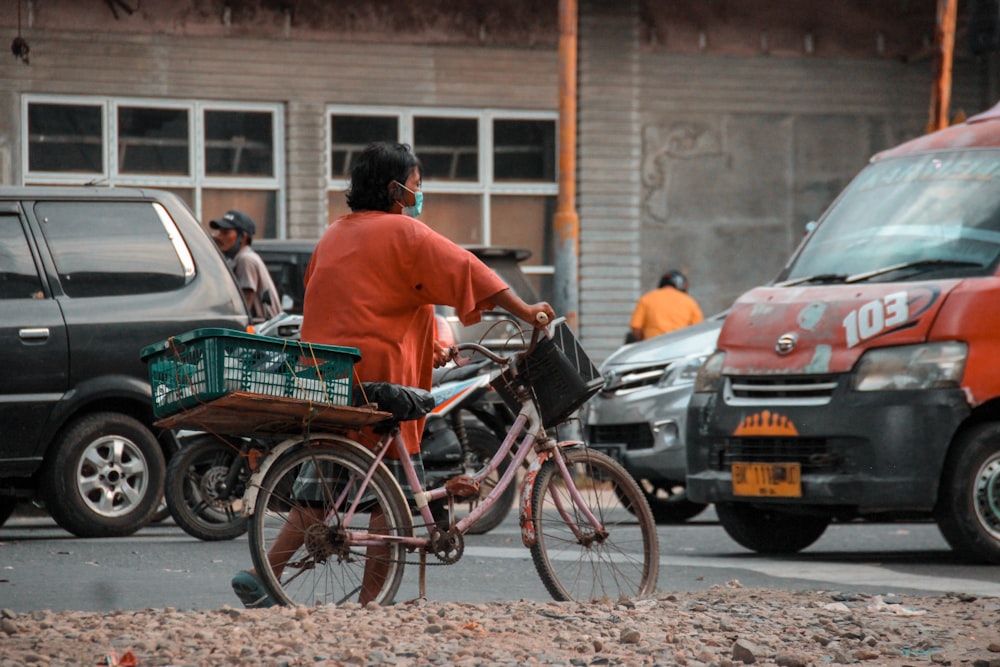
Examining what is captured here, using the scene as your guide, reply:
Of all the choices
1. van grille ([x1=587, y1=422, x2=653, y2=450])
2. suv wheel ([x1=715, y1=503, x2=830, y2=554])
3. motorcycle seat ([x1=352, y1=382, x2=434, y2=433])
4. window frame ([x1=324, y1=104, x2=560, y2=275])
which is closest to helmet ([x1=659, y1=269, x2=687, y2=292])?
window frame ([x1=324, y1=104, x2=560, y2=275])

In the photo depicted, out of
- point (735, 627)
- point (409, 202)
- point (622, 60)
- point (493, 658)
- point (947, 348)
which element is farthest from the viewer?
point (622, 60)

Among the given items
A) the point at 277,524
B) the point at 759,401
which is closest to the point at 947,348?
the point at 759,401

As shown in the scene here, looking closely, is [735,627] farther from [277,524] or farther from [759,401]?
[759,401]

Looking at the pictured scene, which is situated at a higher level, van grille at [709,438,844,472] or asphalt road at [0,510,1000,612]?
van grille at [709,438,844,472]

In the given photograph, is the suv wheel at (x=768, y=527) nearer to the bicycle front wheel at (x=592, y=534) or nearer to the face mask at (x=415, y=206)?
the bicycle front wheel at (x=592, y=534)

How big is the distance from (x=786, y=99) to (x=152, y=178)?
7068mm

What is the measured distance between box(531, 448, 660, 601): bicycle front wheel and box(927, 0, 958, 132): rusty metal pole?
1118 centimetres

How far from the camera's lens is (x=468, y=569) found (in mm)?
8859

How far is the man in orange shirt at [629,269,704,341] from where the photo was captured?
649 inches

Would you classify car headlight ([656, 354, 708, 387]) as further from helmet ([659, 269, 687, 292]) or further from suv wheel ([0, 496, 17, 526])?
helmet ([659, 269, 687, 292])

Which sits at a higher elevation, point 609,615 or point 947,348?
point 947,348

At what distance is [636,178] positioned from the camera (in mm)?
19703

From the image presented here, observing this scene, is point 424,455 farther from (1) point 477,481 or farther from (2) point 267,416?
(2) point 267,416

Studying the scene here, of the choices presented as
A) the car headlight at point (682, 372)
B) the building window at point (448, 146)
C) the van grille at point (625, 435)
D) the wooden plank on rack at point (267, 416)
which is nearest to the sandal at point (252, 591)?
the wooden plank on rack at point (267, 416)
